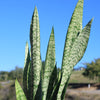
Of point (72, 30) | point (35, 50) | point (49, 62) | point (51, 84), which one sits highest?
point (72, 30)

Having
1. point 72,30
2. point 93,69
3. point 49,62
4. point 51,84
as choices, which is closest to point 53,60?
point 49,62

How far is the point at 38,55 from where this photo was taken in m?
2.23

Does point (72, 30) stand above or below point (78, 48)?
above

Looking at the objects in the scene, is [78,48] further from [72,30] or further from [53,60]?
[53,60]

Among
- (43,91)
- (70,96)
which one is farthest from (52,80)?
(70,96)

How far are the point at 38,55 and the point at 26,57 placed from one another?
48cm

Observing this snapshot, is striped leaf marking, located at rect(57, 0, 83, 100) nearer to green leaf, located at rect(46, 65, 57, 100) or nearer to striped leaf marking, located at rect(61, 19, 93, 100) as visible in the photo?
striped leaf marking, located at rect(61, 19, 93, 100)

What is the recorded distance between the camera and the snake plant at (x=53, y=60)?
2.18 metres

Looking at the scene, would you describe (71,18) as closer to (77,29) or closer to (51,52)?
(77,29)

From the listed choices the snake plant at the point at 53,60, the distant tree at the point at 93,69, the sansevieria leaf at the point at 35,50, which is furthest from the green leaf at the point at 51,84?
→ the distant tree at the point at 93,69

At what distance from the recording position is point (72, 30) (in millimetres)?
2242

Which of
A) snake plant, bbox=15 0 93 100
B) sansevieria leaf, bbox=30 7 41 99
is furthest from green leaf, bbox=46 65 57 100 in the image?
sansevieria leaf, bbox=30 7 41 99

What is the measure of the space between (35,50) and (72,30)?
1.28ft

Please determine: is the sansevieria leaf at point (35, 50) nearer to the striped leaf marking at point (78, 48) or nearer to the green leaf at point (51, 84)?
the green leaf at point (51, 84)
